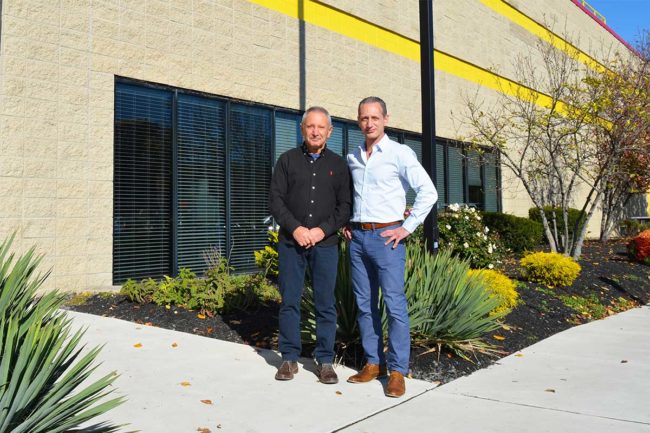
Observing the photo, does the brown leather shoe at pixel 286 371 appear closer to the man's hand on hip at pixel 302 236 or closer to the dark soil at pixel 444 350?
the dark soil at pixel 444 350

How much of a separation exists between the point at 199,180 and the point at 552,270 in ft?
18.5

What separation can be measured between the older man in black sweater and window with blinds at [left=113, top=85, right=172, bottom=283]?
4.94 metres

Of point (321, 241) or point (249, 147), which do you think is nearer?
point (321, 241)

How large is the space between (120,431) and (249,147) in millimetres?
7511

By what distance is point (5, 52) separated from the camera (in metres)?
7.25

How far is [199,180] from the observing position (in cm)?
945

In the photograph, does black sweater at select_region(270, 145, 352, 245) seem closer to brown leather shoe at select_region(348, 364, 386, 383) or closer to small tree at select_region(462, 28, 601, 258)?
brown leather shoe at select_region(348, 364, 386, 383)

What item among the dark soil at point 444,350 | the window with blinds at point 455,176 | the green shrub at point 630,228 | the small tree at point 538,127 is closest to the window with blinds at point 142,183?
the dark soil at point 444,350

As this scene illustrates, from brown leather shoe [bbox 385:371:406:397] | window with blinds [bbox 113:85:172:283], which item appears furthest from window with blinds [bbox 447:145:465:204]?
brown leather shoe [bbox 385:371:406:397]

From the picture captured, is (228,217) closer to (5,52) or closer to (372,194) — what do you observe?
(5,52)

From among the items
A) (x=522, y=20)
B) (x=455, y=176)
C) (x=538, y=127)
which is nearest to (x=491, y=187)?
(x=455, y=176)

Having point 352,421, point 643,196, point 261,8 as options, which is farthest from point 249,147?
point 643,196

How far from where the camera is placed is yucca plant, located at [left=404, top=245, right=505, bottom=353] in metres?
4.78

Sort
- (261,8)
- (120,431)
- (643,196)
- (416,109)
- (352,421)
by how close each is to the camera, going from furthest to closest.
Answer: (643,196), (416,109), (261,8), (352,421), (120,431)
